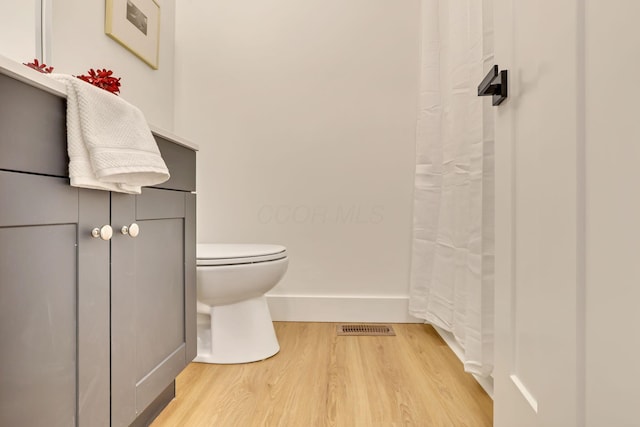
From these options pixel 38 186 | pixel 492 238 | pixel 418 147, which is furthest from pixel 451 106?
pixel 38 186

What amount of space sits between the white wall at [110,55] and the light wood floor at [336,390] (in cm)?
119

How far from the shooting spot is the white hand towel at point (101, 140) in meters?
0.71

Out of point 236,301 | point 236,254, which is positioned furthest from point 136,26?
point 236,301

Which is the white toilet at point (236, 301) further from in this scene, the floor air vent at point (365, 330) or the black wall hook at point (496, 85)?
the black wall hook at point (496, 85)

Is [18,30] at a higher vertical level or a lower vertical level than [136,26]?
lower

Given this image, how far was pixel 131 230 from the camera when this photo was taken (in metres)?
0.90

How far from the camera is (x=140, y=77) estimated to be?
6.35 feet

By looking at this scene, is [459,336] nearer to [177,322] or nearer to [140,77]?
[177,322]

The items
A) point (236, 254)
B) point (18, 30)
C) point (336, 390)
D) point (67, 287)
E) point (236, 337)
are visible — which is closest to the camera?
point (67, 287)

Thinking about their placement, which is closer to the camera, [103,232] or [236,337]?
[103,232]

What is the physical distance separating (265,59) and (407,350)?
168 centimetres

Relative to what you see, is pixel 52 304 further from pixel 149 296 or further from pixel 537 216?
pixel 537 216

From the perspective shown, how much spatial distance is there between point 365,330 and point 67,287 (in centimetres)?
156

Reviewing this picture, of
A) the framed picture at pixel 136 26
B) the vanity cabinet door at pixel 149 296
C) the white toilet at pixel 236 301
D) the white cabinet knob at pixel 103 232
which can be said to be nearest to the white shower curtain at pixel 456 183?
the white toilet at pixel 236 301
